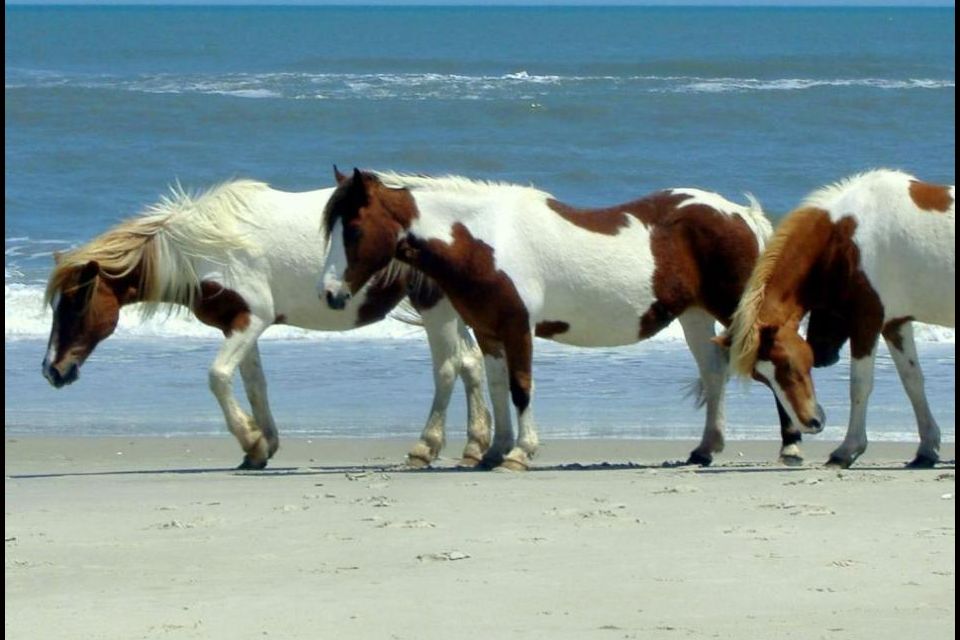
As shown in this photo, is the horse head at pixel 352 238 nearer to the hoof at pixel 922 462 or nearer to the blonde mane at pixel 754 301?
the blonde mane at pixel 754 301

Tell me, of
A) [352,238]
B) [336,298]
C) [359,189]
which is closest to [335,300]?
[336,298]

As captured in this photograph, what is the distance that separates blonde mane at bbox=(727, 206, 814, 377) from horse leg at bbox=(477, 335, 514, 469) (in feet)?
3.51

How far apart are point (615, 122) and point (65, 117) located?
8859 mm

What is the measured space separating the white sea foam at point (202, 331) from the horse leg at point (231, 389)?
13.0ft

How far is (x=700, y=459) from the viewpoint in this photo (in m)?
8.65

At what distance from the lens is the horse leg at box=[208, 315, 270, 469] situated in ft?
28.6

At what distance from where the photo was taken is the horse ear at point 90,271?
8.77 metres

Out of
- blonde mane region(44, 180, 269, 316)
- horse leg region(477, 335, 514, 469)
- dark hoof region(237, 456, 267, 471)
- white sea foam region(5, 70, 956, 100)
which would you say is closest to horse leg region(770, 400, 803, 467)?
horse leg region(477, 335, 514, 469)

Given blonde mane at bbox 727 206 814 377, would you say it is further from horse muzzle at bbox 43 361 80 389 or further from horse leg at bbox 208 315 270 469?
horse muzzle at bbox 43 361 80 389

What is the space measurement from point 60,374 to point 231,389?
0.81 metres

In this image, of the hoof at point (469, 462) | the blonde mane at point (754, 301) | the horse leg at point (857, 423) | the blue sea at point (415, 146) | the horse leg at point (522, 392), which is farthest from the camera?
the blue sea at point (415, 146)

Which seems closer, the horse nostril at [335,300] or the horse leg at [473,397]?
the horse nostril at [335,300]

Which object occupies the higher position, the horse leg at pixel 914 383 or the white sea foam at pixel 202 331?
the horse leg at pixel 914 383

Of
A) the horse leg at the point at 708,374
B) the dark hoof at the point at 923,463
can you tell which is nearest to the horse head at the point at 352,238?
the horse leg at the point at 708,374
